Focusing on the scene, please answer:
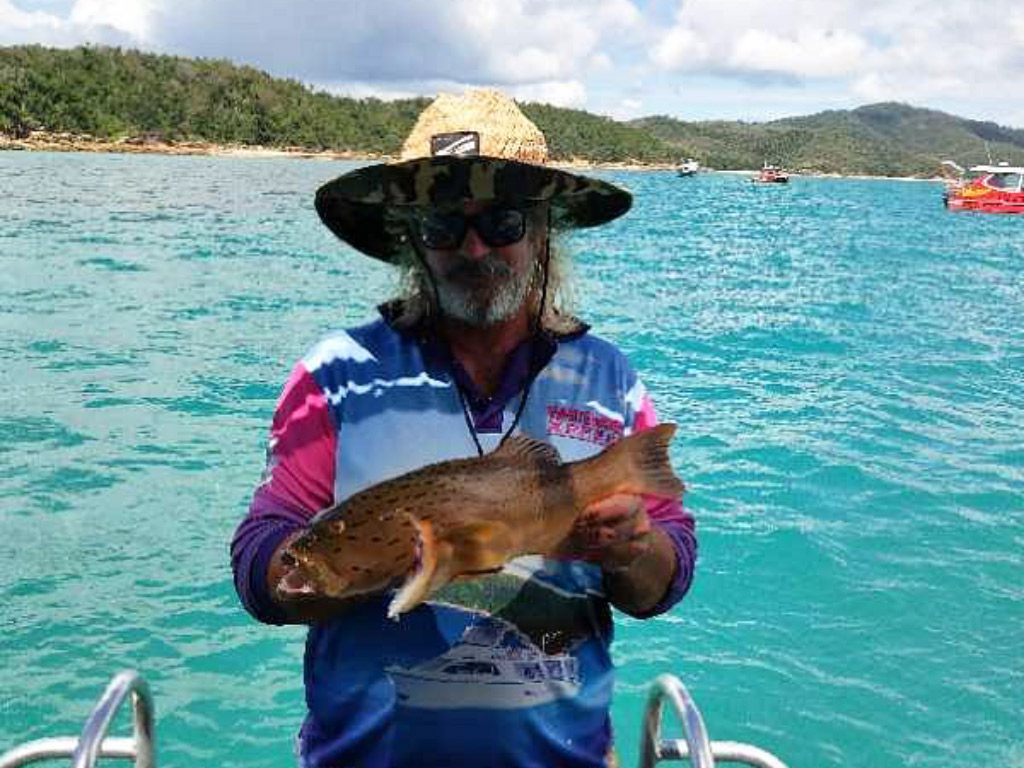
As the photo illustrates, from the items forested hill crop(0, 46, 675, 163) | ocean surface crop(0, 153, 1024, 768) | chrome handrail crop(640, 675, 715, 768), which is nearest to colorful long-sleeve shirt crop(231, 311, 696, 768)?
chrome handrail crop(640, 675, 715, 768)

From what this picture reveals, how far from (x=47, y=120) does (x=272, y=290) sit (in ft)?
331

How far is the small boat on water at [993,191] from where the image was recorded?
2482 inches

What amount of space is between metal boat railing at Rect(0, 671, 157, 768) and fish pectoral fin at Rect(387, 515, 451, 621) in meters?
1.07

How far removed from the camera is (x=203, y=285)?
23688 millimetres

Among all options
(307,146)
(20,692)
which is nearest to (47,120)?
(307,146)

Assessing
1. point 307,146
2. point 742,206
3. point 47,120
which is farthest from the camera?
point 307,146

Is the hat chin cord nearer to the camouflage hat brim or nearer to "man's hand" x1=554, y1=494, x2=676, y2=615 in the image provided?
the camouflage hat brim

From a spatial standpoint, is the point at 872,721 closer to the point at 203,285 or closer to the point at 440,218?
the point at 440,218

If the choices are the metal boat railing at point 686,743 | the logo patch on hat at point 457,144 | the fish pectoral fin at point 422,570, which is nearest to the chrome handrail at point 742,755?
the metal boat railing at point 686,743

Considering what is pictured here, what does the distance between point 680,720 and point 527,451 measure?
1.01 meters

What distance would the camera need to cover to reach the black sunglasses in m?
2.88

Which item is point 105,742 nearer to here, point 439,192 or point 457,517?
point 457,517

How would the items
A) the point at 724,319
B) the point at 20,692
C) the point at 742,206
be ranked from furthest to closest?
the point at 742,206
the point at 724,319
the point at 20,692

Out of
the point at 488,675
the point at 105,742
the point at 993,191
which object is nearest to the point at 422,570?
the point at 488,675
